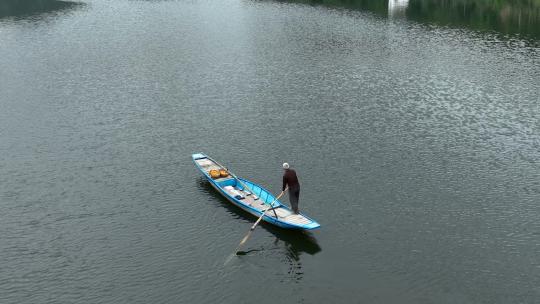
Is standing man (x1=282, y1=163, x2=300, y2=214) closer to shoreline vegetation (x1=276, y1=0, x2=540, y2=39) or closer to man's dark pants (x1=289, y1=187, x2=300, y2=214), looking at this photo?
man's dark pants (x1=289, y1=187, x2=300, y2=214)

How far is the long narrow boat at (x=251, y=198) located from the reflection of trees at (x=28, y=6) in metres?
94.9

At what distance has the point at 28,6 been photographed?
421ft

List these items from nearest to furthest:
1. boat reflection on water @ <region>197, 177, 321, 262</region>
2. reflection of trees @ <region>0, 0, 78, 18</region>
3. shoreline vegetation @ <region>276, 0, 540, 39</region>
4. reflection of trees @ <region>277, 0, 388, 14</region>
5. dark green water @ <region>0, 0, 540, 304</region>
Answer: dark green water @ <region>0, 0, 540, 304</region> < boat reflection on water @ <region>197, 177, 321, 262</region> < shoreline vegetation @ <region>276, 0, 540, 39</region> < reflection of trees @ <region>0, 0, 78, 18</region> < reflection of trees @ <region>277, 0, 388, 14</region>

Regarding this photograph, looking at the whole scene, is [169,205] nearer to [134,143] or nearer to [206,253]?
[206,253]

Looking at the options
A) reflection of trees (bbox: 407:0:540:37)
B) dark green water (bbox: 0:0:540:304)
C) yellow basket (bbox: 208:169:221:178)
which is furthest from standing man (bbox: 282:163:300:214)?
reflection of trees (bbox: 407:0:540:37)

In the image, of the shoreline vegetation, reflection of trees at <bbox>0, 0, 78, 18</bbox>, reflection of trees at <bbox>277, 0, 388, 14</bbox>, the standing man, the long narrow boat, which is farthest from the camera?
reflection of trees at <bbox>277, 0, 388, 14</bbox>

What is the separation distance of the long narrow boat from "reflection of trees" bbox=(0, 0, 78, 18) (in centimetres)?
9490

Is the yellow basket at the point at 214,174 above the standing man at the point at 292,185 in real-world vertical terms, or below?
below

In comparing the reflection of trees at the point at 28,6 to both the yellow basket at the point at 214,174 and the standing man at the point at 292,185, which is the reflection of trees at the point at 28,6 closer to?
the yellow basket at the point at 214,174

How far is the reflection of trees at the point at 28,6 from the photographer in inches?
4751

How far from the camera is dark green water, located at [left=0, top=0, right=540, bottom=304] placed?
3203 cm

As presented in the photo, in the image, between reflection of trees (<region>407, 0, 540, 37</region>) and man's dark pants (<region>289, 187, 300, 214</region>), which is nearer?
man's dark pants (<region>289, 187, 300, 214</region>)

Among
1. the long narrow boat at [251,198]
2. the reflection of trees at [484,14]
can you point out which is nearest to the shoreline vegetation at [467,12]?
the reflection of trees at [484,14]

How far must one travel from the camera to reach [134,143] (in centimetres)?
5172
